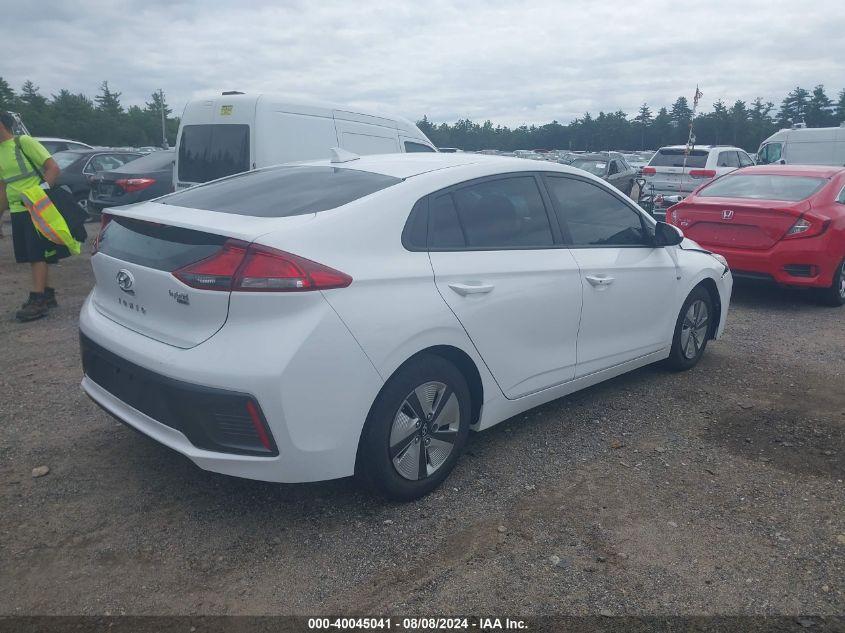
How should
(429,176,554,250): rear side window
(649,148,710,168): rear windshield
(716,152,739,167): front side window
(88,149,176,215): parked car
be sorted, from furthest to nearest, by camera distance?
(716,152,739,167): front side window, (649,148,710,168): rear windshield, (88,149,176,215): parked car, (429,176,554,250): rear side window

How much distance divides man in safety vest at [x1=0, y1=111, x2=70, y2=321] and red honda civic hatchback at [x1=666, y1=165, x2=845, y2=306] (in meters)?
6.58

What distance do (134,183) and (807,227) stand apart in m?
9.01

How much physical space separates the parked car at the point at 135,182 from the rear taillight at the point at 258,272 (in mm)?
8242

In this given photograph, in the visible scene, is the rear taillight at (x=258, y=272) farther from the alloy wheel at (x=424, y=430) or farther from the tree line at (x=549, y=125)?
the tree line at (x=549, y=125)

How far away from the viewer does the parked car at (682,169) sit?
14.9m

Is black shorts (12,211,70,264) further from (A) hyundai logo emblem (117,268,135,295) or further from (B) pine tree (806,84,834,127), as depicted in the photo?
(B) pine tree (806,84,834,127)

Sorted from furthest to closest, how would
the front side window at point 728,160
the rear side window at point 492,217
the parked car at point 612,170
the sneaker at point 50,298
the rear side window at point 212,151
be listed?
the parked car at point 612,170 < the front side window at point 728,160 < the rear side window at point 212,151 < the sneaker at point 50,298 < the rear side window at point 492,217

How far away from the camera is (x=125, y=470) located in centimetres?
352

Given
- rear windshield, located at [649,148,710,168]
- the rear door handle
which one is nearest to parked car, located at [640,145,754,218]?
rear windshield, located at [649,148,710,168]

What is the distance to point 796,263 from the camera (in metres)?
7.18

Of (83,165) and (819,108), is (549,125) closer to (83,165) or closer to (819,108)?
(819,108)

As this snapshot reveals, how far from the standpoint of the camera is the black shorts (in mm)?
6367

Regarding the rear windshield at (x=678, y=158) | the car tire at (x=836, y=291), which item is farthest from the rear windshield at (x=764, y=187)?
the rear windshield at (x=678, y=158)

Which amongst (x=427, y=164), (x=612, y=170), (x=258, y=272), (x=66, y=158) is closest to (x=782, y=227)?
(x=427, y=164)
